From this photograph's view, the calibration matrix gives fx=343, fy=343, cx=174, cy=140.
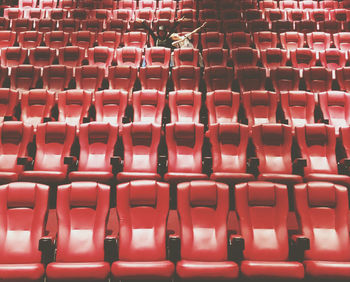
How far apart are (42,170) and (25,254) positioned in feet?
1.16

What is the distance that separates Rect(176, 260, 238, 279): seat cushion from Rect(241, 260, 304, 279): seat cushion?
3 cm

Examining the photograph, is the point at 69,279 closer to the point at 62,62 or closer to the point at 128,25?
the point at 62,62

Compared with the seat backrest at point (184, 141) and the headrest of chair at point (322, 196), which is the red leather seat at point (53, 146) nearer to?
the seat backrest at point (184, 141)

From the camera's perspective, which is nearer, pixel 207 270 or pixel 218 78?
pixel 207 270

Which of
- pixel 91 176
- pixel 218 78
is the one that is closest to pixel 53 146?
pixel 91 176

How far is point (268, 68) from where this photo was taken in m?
1.78

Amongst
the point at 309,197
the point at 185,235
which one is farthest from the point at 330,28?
the point at 185,235

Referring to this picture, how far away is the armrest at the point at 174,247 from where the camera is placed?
0.84m

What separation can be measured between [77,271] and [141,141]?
0.53 metres

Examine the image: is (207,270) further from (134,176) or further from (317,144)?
(317,144)

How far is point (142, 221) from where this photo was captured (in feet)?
3.03

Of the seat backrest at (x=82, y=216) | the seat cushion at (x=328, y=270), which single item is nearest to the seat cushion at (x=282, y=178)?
the seat cushion at (x=328, y=270)

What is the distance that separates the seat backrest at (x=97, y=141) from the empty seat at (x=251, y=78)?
68cm

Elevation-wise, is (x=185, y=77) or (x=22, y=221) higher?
(x=185, y=77)
